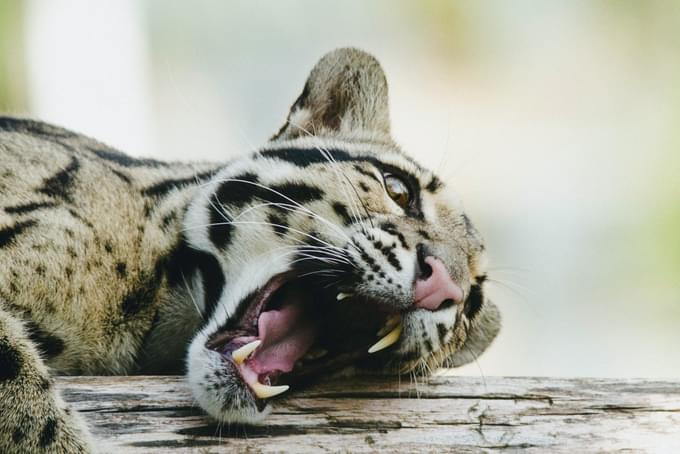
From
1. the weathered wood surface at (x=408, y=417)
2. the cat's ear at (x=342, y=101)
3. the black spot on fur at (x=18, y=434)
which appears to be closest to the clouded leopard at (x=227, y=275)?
the black spot on fur at (x=18, y=434)

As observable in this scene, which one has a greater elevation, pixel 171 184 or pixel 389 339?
pixel 171 184

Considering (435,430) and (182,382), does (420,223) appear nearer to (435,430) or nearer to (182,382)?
(435,430)

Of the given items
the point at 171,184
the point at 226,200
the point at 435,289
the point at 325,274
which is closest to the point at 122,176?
the point at 171,184

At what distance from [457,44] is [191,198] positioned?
10.8 metres

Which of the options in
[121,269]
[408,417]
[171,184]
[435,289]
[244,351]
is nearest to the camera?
[244,351]

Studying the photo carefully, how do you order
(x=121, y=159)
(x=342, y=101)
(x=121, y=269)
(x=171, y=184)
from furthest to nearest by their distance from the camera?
1. (x=342, y=101)
2. (x=121, y=159)
3. (x=171, y=184)
4. (x=121, y=269)

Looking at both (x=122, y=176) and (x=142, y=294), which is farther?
(x=122, y=176)

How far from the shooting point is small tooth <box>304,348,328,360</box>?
4199mm

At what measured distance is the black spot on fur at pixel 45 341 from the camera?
13.7 feet

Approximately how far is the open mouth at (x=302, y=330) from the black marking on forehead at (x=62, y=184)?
1142 millimetres

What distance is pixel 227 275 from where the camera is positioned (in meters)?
4.52

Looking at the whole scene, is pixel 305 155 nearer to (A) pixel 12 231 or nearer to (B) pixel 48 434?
(A) pixel 12 231

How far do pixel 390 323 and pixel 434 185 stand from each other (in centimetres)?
110

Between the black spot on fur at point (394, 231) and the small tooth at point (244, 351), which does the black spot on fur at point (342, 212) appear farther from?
the small tooth at point (244, 351)
